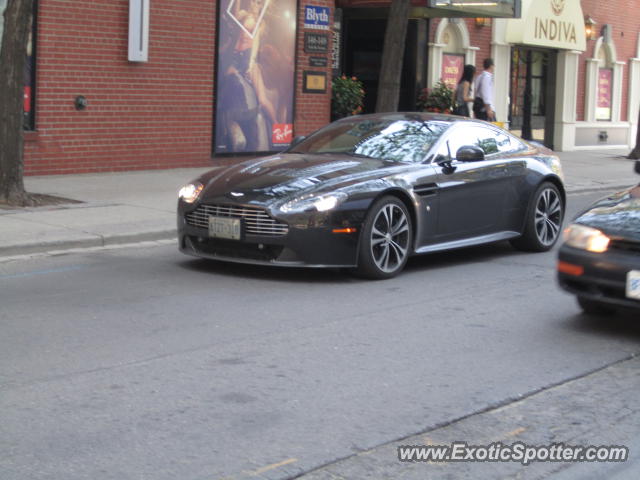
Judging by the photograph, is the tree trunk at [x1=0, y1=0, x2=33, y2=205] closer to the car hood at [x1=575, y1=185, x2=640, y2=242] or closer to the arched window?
the car hood at [x1=575, y1=185, x2=640, y2=242]

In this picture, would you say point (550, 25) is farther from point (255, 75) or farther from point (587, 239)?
point (587, 239)

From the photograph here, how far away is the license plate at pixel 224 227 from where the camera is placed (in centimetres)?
866

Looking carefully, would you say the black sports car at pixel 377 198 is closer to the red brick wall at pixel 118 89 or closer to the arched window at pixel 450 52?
the red brick wall at pixel 118 89

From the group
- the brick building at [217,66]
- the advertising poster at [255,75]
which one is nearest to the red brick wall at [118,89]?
the brick building at [217,66]

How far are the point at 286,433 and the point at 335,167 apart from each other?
14.7ft

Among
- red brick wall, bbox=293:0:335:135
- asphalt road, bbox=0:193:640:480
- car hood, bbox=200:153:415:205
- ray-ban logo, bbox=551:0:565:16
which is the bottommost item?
asphalt road, bbox=0:193:640:480

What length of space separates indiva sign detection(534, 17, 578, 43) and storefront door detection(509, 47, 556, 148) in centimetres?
77

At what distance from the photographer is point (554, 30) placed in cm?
2569

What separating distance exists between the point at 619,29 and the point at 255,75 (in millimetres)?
14784

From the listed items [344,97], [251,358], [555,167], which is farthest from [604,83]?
[251,358]

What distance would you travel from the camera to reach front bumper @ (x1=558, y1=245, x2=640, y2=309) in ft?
22.3

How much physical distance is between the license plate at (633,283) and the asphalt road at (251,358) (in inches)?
15.5

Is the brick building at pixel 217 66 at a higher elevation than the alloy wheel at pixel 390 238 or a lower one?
higher

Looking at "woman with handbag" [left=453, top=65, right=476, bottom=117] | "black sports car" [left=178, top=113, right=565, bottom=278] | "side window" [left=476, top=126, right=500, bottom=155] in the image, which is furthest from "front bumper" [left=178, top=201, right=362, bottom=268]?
"woman with handbag" [left=453, top=65, right=476, bottom=117]
